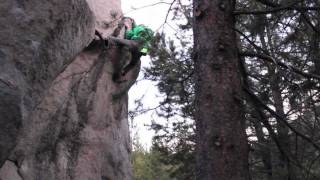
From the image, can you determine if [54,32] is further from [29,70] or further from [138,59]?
[138,59]

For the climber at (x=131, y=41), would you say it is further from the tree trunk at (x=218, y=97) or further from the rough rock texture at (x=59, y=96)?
the tree trunk at (x=218, y=97)

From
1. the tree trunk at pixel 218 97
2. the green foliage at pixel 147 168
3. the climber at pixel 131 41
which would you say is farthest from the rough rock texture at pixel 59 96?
the green foliage at pixel 147 168

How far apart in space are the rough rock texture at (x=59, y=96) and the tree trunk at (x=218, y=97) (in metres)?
1.51

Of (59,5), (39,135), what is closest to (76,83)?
(39,135)

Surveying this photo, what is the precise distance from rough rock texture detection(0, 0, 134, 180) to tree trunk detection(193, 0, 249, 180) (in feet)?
4.94

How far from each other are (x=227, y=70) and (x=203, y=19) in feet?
2.15

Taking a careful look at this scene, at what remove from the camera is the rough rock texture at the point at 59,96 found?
4.55 meters

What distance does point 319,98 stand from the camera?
6410 millimetres

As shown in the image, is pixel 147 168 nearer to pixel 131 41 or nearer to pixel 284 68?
pixel 131 41

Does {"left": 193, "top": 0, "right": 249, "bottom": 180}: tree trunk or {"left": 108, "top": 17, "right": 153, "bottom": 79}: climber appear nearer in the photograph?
{"left": 193, "top": 0, "right": 249, "bottom": 180}: tree trunk

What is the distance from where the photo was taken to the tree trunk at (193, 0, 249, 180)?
4.59 meters

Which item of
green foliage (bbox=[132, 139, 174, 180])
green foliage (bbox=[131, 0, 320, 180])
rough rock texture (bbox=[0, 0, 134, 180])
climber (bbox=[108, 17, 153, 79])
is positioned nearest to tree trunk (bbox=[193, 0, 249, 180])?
green foliage (bbox=[131, 0, 320, 180])

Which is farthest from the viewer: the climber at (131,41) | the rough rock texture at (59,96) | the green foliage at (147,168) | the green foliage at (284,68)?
the green foliage at (147,168)

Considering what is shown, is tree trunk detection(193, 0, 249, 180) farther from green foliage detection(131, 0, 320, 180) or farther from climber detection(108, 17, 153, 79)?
climber detection(108, 17, 153, 79)
